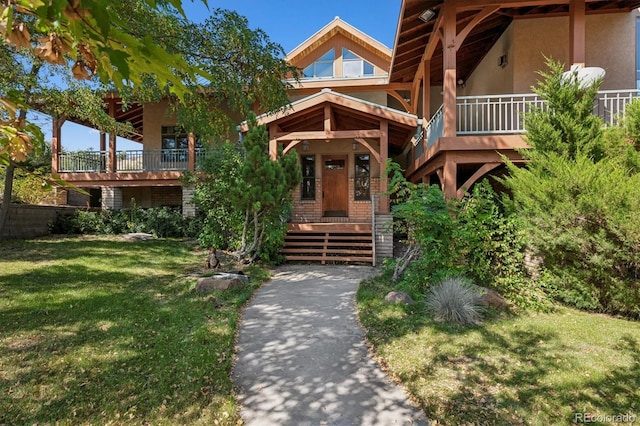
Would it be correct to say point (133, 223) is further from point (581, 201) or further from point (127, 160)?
point (581, 201)

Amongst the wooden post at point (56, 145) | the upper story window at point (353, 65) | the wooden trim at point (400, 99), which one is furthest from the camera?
the upper story window at point (353, 65)

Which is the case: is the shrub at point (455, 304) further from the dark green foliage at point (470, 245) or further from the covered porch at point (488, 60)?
the covered porch at point (488, 60)

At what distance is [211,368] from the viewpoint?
353cm

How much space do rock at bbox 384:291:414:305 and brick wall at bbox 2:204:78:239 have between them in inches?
480

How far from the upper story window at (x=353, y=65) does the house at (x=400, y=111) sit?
0.15 ft

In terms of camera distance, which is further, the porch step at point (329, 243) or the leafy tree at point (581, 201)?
the porch step at point (329, 243)

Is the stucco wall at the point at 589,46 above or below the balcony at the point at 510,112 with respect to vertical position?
above

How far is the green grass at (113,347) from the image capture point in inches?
114

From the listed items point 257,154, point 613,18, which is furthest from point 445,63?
point 613,18

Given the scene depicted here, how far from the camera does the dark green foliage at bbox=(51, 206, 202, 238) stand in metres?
13.0

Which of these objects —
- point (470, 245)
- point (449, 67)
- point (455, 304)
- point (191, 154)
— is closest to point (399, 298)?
point (455, 304)

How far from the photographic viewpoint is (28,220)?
11.7m

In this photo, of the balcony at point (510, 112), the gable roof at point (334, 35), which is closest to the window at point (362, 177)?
the balcony at point (510, 112)

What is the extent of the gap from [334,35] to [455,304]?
13.0m
